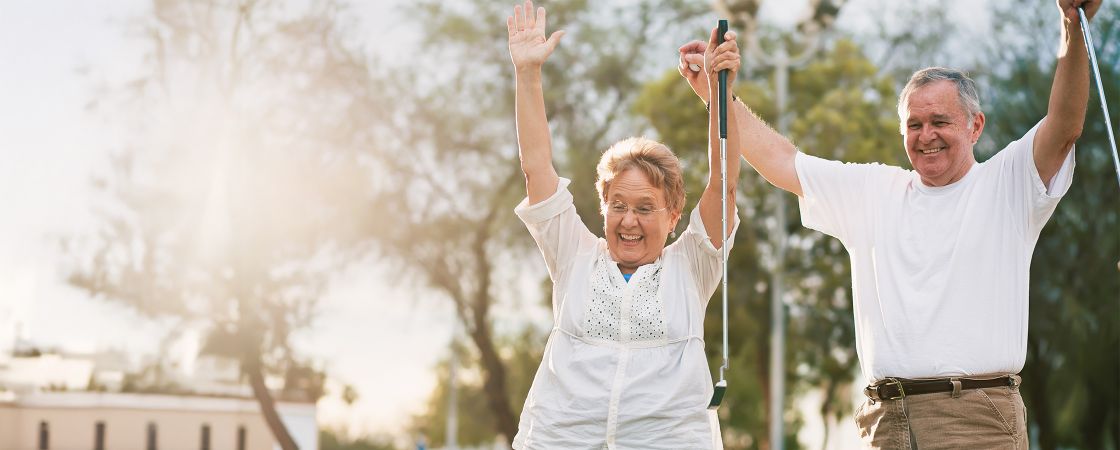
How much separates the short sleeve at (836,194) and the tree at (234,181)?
1470 centimetres

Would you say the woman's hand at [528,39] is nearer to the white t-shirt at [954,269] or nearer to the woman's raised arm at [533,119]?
the woman's raised arm at [533,119]

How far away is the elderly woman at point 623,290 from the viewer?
12.8 ft

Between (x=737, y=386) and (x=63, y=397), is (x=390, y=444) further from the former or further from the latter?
(x=63, y=397)

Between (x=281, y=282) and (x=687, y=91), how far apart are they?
288 inches

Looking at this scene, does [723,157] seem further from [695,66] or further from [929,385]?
[929,385]

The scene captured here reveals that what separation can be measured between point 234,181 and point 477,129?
4357 millimetres

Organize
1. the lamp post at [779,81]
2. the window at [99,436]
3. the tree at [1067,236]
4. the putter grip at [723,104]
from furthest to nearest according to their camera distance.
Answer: the tree at [1067,236]
the lamp post at [779,81]
the window at [99,436]
the putter grip at [723,104]

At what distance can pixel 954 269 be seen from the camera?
387 cm

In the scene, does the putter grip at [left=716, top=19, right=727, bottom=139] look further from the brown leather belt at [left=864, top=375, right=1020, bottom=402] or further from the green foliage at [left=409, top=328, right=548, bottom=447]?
the green foliage at [left=409, top=328, right=548, bottom=447]

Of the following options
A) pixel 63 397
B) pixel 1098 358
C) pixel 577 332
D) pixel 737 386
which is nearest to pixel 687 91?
pixel 1098 358

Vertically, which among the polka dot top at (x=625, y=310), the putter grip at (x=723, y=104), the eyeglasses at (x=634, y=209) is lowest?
the polka dot top at (x=625, y=310)

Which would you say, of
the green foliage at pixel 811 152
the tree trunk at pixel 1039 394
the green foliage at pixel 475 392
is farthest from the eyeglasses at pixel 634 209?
the tree trunk at pixel 1039 394

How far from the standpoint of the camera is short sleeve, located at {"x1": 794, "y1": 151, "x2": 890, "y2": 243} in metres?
4.25

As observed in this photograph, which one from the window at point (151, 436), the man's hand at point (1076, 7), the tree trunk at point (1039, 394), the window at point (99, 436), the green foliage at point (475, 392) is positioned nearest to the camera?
the man's hand at point (1076, 7)
